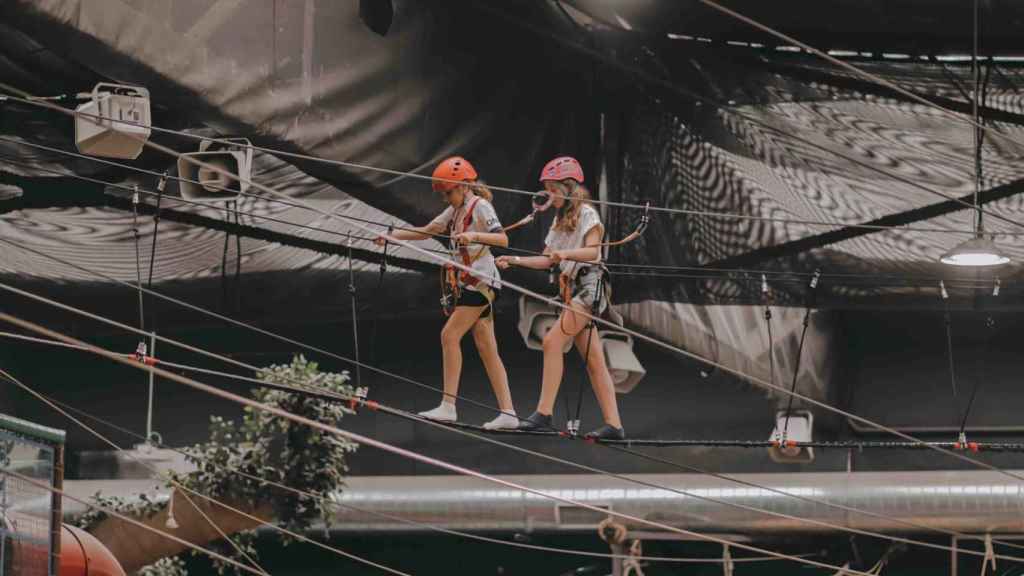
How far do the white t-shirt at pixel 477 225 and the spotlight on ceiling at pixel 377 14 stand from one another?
135 inches

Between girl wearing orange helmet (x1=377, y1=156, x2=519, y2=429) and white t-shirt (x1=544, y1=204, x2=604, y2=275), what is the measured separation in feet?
1.32

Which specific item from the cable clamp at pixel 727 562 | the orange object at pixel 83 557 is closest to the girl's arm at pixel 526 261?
the orange object at pixel 83 557

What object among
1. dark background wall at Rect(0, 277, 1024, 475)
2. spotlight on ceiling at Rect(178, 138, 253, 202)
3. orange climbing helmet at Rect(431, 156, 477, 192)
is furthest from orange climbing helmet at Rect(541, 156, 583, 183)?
dark background wall at Rect(0, 277, 1024, 475)

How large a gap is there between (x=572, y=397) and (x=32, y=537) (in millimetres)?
6642

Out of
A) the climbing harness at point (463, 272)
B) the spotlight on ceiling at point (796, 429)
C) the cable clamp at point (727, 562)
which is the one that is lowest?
the cable clamp at point (727, 562)

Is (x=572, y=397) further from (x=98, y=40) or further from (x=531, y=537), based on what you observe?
(x=98, y=40)

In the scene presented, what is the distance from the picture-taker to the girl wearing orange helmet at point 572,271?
9477 mm

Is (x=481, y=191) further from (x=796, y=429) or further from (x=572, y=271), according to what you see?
(x=796, y=429)

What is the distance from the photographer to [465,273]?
958 cm

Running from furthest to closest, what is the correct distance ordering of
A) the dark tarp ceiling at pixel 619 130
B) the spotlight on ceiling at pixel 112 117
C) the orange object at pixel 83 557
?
the dark tarp ceiling at pixel 619 130
the spotlight on ceiling at pixel 112 117
the orange object at pixel 83 557

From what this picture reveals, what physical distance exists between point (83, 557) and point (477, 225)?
3009mm

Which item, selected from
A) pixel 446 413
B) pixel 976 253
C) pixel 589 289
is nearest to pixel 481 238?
pixel 589 289

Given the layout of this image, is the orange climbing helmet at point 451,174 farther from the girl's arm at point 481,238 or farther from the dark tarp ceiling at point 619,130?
the dark tarp ceiling at point 619,130

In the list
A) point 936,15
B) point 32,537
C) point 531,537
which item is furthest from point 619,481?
point 32,537
